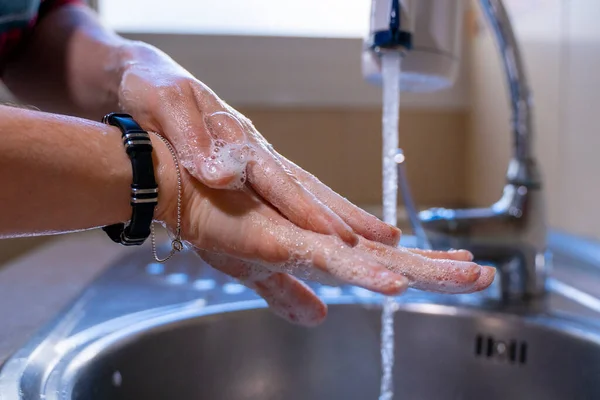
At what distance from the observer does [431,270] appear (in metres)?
0.36

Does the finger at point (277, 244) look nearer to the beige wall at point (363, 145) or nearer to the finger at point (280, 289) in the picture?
the finger at point (280, 289)

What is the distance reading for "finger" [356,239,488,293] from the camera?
0.35 metres

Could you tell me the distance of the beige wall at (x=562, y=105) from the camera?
0.80 m

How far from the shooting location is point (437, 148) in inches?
46.8

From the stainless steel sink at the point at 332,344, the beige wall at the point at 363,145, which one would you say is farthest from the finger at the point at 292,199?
the beige wall at the point at 363,145

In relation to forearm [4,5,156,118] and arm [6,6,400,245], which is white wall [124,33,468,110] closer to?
forearm [4,5,156,118]

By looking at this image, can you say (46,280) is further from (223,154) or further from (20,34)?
(223,154)

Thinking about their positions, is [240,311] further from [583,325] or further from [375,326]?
[583,325]

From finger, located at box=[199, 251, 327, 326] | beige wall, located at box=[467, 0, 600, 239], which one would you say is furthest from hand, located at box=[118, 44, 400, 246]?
beige wall, located at box=[467, 0, 600, 239]

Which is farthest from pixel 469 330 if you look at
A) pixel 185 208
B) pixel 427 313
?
pixel 185 208

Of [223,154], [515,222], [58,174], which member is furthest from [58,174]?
[515,222]

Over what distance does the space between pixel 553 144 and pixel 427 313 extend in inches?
18.0

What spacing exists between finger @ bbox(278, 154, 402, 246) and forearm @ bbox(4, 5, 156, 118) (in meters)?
0.25

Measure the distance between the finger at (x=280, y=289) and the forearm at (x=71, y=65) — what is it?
0.68ft
